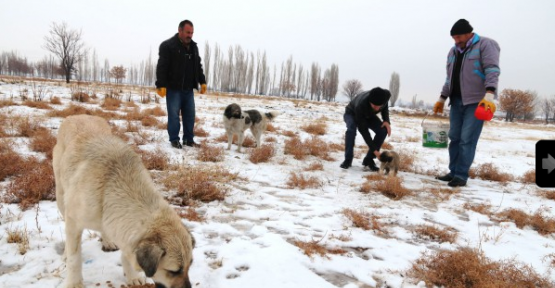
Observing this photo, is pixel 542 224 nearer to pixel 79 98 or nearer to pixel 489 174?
pixel 489 174

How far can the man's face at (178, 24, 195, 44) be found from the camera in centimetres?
682

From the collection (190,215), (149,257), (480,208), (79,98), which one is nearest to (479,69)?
(480,208)

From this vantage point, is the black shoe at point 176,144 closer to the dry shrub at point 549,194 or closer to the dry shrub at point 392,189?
the dry shrub at point 392,189

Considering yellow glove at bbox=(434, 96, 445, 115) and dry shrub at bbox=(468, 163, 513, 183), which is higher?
yellow glove at bbox=(434, 96, 445, 115)

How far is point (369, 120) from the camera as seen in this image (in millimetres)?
6875

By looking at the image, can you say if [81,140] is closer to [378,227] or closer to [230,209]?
[230,209]

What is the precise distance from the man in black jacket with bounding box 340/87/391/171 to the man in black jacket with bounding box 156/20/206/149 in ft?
13.3

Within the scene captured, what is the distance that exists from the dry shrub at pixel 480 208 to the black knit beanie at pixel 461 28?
3192mm

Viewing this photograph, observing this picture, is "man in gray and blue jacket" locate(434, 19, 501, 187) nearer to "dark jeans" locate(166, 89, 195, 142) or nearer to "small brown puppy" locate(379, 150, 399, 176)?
"small brown puppy" locate(379, 150, 399, 176)

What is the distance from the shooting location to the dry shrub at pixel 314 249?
2.83 metres

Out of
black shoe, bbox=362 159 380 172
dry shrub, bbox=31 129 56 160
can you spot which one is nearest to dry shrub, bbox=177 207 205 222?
dry shrub, bbox=31 129 56 160

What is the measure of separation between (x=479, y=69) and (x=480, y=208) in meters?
2.68

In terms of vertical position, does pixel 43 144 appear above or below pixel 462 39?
below

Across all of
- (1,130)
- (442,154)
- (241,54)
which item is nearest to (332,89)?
(241,54)
